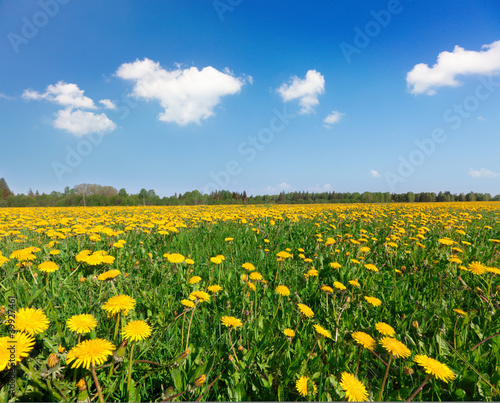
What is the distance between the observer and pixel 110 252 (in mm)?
3514

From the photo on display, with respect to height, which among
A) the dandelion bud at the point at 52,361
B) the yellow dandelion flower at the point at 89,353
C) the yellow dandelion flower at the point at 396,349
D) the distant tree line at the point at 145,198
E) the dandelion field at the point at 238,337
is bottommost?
the dandelion field at the point at 238,337

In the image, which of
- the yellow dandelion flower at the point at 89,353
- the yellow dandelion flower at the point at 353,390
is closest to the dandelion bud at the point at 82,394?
the yellow dandelion flower at the point at 89,353

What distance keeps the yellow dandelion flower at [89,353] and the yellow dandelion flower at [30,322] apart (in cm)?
25

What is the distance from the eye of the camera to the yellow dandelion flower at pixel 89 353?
1.03m

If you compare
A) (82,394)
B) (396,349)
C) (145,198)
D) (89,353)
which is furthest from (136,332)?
(145,198)

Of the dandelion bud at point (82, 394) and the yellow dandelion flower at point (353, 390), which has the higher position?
the dandelion bud at point (82, 394)

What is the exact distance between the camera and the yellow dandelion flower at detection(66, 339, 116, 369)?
103 centimetres

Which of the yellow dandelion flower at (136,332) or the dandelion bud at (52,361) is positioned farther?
the yellow dandelion flower at (136,332)

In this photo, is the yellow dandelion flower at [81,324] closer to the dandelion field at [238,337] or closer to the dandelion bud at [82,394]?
the dandelion field at [238,337]

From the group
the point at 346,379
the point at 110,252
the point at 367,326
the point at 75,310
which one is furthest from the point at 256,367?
the point at 110,252

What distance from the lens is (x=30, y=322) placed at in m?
1.18

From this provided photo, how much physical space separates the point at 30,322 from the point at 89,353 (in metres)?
0.40

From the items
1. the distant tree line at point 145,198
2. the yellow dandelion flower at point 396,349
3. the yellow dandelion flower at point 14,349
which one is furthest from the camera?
the distant tree line at point 145,198

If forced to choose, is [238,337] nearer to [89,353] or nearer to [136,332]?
[136,332]
